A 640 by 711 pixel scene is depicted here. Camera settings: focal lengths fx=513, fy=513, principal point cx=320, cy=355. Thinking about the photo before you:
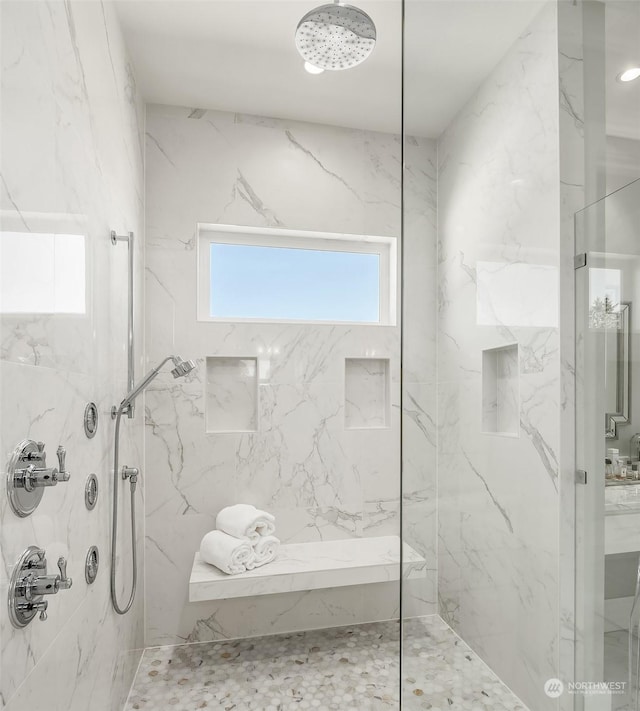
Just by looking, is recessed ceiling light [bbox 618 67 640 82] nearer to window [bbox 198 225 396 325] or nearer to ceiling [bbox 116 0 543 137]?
ceiling [bbox 116 0 543 137]

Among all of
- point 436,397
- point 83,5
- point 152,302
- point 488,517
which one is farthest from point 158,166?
point 488,517

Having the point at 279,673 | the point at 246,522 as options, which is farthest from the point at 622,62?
the point at 279,673

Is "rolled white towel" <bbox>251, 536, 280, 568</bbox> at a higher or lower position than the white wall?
lower

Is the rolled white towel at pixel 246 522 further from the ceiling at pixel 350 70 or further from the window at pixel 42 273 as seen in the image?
the ceiling at pixel 350 70

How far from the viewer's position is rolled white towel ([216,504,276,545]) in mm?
2066

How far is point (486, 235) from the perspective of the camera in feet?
1.93

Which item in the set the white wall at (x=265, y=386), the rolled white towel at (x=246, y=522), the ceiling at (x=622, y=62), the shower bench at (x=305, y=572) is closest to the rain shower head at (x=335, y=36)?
the white wall at (x=265, y=386)

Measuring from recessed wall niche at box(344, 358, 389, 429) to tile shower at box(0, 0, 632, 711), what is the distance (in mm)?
11

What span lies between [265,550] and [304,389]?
0.72 m

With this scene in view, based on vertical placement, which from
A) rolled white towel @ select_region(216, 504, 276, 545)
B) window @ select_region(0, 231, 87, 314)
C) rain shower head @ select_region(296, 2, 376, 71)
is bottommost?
rolled white towel @ select_region(216, 504, 276, 545)

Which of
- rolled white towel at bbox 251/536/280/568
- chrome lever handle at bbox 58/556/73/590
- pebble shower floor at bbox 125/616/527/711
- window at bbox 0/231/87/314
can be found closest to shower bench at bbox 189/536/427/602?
rolled white towel at bbox 251/536/280/568

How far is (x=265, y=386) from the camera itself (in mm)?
2346

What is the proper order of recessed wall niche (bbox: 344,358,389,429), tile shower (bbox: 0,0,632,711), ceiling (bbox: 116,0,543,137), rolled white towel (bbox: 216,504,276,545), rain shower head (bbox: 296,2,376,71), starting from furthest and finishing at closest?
recessed wall niche (bbox: 344,358,389,429) → rolled white towel (bbox: 216,504,276,545) → rain shower head (bbox: 296,2,376,71) → ceiling (bbox: 116,0,543,137) → tile shower (bbox: 0,0,632,711)

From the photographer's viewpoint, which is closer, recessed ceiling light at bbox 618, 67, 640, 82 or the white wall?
recessed ceiling light at bbox 618, 67, 640, 82
